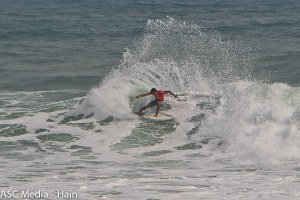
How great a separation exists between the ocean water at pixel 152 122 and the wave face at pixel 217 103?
0.05 metres

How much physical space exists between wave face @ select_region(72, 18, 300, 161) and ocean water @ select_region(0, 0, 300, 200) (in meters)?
0.05

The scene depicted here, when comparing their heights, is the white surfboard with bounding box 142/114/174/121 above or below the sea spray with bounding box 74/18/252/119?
below

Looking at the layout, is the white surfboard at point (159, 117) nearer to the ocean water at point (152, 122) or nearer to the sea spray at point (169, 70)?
the ocean water at point (152, 122)

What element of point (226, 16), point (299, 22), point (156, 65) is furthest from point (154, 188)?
point (226, 16)

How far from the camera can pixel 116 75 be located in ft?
78.9

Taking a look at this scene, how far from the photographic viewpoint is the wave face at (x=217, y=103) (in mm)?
16844

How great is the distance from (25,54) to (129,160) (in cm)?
2119

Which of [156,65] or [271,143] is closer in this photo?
[271,143]

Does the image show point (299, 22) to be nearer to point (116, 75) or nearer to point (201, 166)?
point (116, 75)

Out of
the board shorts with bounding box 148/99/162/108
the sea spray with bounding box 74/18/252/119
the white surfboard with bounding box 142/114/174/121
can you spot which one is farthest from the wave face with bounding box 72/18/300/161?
the board shorts with bounding box 148/99/162/108

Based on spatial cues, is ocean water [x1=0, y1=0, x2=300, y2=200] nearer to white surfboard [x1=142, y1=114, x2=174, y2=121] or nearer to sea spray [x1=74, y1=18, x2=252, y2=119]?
sea spray [x1=74, y1=18, x2=252, y2=119]

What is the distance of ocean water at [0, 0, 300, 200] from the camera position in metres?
13.2

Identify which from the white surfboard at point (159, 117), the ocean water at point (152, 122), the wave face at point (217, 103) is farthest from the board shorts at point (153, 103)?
the wave face at point (217, 103)

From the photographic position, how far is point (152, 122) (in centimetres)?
2014
